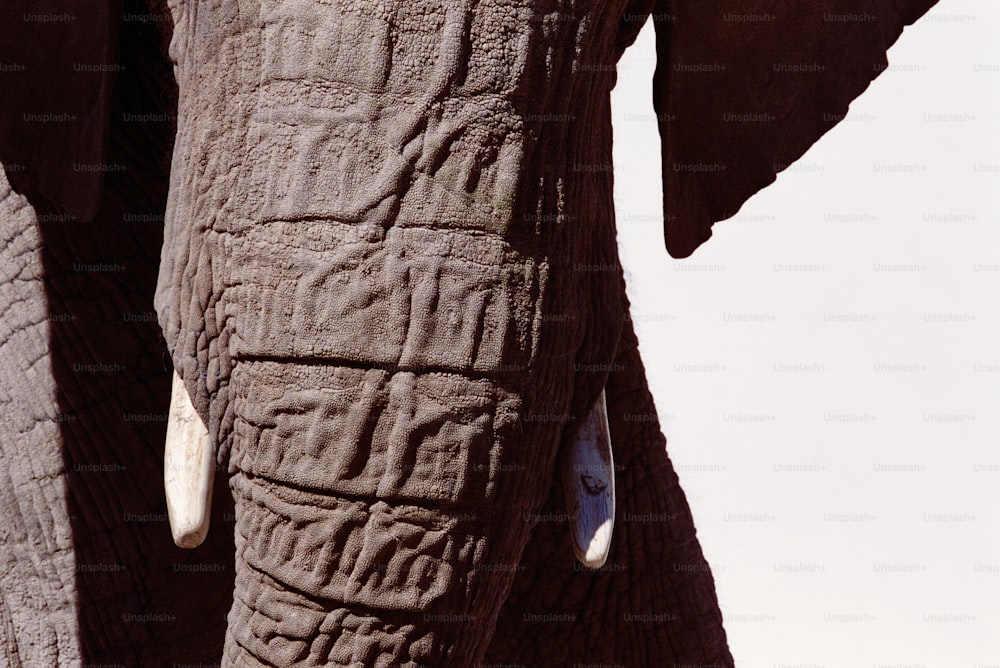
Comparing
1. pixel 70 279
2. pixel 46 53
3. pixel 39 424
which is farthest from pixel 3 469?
pixel 46 53

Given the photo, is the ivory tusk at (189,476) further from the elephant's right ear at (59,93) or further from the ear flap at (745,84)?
the ear flap at (745,84)

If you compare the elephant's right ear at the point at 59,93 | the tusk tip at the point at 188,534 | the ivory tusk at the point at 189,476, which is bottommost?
the tusk tip at the point at 188,534

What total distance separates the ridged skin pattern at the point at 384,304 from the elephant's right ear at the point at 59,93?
1.08 ft

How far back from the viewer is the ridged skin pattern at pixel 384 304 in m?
1.12

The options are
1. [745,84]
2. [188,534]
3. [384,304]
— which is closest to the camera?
[384,304]

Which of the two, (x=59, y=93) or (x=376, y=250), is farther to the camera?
(x=59, y=93)

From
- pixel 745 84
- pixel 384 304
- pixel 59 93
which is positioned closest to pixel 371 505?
Answer: pixel 384 304

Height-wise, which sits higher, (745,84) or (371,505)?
(745,84)

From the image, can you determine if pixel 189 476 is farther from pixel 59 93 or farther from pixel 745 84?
pixel 745 84

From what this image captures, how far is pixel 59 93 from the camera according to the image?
5.20ft

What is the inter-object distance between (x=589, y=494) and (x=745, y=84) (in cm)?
64

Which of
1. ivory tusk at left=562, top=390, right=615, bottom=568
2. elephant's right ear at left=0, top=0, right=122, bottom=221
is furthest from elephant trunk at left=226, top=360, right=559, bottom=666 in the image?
elephant's right ear at left=0, top=0, right=122, bottom=221

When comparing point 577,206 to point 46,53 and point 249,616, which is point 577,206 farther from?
point 46,53

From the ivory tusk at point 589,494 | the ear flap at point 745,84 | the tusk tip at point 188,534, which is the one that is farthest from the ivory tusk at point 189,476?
the ear flap at point 745,84
